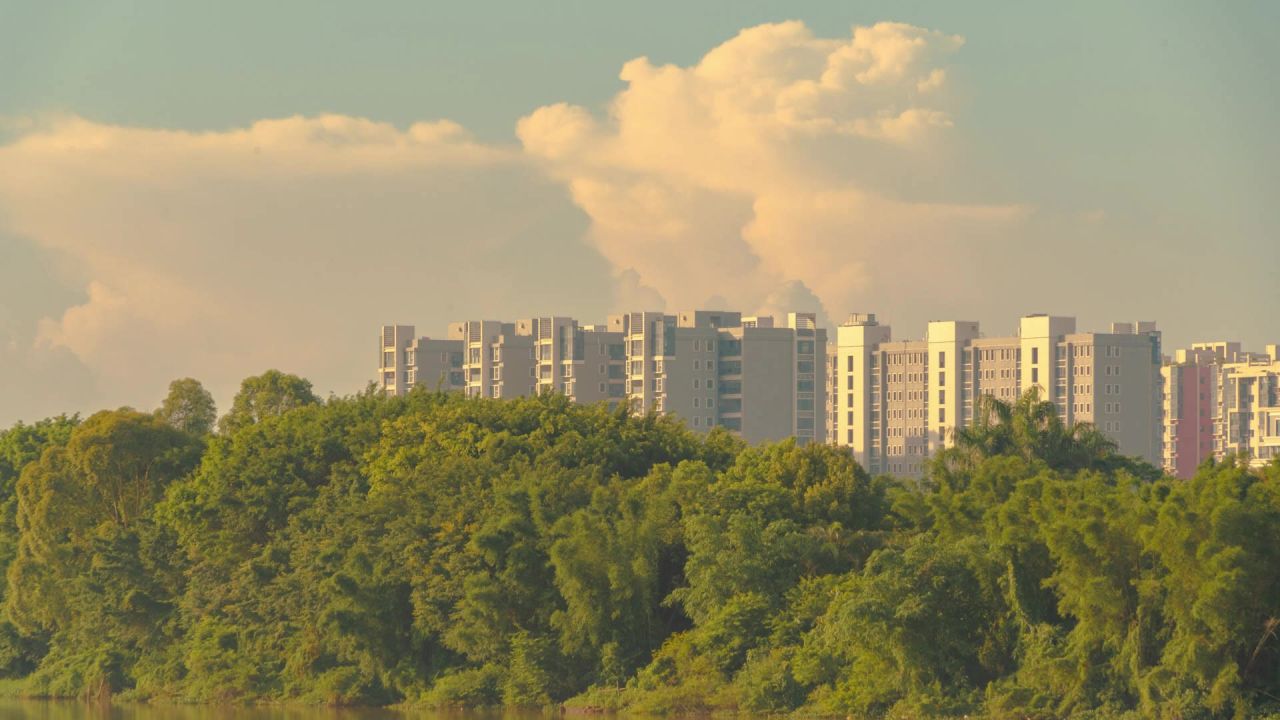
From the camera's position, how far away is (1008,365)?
396 ft

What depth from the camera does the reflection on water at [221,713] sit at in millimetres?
32500

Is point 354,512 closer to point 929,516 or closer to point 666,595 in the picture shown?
point 666,595

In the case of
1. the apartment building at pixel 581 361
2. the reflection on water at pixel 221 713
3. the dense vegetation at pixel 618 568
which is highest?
the apartment building at pixel 581 361

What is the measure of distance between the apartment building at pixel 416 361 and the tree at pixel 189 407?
73659 millimetres

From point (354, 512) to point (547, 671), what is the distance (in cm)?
550

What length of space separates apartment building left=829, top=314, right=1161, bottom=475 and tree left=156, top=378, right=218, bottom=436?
220 ft

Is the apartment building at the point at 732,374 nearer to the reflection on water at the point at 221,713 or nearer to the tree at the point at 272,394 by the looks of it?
the tree at the point at 272,394

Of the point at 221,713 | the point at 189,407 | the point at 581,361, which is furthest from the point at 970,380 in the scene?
the point at 221,713

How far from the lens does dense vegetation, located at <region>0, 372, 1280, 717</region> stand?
26875 mm

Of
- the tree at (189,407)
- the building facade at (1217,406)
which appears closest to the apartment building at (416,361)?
the building facade at (1217,406)

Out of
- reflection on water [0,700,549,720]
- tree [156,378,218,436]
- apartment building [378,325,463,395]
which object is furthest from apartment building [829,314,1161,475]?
reflection on water [0,700,549,720]

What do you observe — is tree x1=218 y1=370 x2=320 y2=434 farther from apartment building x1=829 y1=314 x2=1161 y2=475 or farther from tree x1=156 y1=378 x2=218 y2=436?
apartment building x1=829 y1=314 x2=1161 y2=475

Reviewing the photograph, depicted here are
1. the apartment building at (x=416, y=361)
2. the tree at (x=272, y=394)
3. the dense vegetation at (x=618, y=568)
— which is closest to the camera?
the dense vegetation at (x=618, y=568)

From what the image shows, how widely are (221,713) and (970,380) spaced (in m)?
91.3
